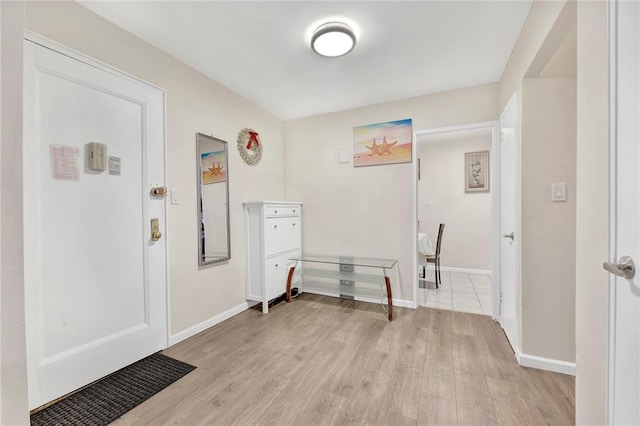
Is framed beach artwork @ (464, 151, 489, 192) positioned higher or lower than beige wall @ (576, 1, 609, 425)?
higher

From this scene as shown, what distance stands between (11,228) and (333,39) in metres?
1.94

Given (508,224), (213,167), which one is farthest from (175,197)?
(508,224)

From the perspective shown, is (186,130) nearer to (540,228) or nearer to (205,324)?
(205,324)

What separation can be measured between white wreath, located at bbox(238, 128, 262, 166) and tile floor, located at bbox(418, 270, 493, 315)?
255 centimetres

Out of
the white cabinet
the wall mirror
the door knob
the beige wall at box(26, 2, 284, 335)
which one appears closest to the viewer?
the door knob

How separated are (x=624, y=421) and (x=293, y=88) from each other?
2930 millimetres

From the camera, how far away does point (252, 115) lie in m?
2.98

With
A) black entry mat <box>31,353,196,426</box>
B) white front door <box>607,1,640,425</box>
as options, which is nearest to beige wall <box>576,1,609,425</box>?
white front door <box>607,1,640,425</box>

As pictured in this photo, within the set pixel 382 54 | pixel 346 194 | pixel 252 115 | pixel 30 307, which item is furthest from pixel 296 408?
pixel 252 115

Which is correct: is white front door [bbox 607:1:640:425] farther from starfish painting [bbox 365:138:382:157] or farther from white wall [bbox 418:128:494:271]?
white wall [bbox 418:128:494:271]

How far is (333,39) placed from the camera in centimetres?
182

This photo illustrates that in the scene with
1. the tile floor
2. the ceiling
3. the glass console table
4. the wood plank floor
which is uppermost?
the ceiling

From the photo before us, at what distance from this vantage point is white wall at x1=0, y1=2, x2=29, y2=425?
50cm

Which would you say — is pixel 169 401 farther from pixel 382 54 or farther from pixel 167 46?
pixel 382 54
